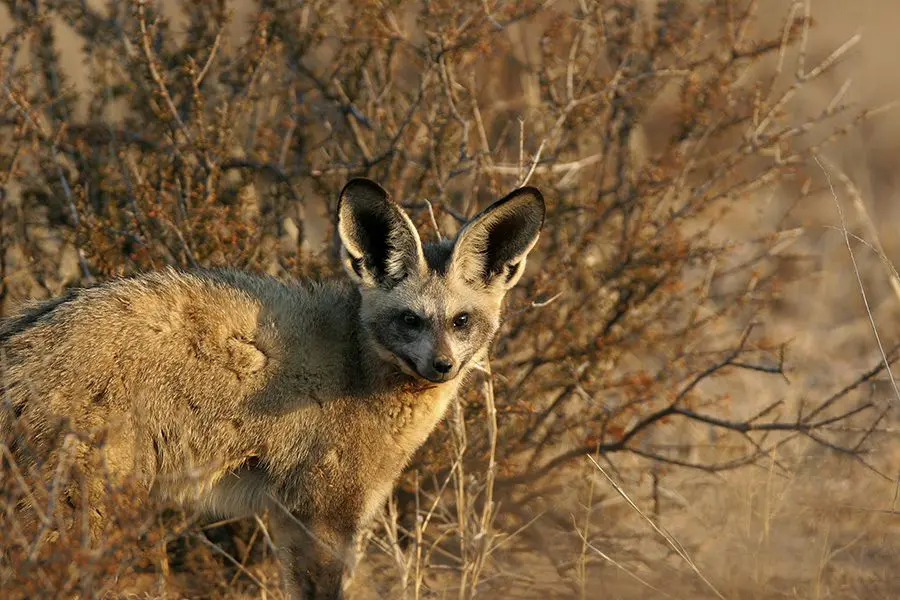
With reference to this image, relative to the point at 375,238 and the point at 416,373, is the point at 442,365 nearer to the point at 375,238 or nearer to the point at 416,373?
the point at 416,373

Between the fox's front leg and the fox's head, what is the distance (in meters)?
0.85

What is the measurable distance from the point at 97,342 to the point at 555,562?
308cm

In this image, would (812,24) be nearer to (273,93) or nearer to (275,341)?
(273,93)

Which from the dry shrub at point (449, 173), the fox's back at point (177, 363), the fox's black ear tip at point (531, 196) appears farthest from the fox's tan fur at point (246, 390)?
the dry shrub at point (449, 173)

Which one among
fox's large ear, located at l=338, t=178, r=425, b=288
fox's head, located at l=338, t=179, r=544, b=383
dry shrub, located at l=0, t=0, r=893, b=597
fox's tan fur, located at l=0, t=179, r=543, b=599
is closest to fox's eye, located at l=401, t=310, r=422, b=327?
fox's head, located at l=338, t=179, r=544, b=383

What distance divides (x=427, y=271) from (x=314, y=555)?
58.0 inches

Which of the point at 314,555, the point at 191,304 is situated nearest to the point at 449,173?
the point at 191,304

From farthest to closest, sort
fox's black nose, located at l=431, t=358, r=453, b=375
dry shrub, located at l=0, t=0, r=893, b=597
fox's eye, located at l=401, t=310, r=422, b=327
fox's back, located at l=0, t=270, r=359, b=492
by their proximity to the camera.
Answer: dry shrub, located at l=0, t=0, r=893, b=597, fox's eye, located at l=401, t=310, r=422, b=327, fox's black nose, located at l=431, t=358, r=453, b=375, fox's back, located at l=0, t=270, r=359, b=492

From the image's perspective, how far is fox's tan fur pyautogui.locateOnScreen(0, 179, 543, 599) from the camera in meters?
4.60

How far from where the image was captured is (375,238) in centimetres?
516

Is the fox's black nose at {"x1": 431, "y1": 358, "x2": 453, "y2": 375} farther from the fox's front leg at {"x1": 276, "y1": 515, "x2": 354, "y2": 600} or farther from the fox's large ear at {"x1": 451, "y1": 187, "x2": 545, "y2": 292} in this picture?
the fox's front leg at {"x1": 276, "y1": 515, "x2": 354, "y2": 600}

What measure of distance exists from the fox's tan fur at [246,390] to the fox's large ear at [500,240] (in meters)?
0.09

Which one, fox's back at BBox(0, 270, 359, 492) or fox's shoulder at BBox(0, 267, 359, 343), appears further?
fox's shoulder at BBox(0, 267, 359, 343)

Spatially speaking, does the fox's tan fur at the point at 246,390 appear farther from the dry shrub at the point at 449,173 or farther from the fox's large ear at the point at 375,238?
the dry shrub at the point at 449,173
